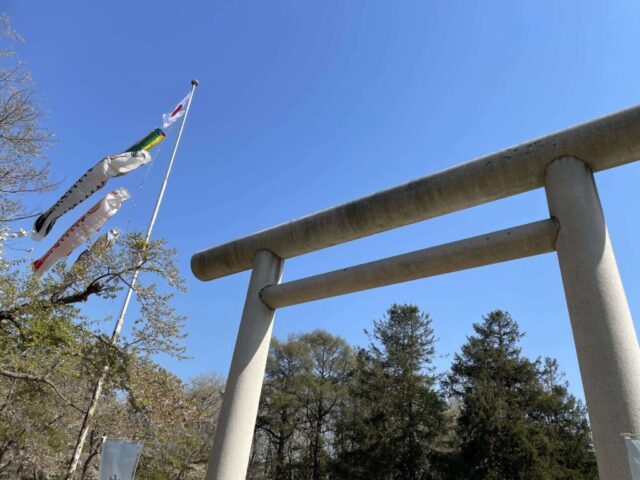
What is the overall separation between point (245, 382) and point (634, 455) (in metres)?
2.83

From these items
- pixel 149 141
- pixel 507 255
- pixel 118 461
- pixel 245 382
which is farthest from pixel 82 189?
pixel 507 255

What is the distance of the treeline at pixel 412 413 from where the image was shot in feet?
61.4

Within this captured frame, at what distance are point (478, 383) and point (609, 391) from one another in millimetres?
19925

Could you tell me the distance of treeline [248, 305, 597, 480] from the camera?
18703 millimetres

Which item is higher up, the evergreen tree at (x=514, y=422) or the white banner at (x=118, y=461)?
the evergreen tree at (x=514, y=422)

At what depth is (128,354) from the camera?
8.26m

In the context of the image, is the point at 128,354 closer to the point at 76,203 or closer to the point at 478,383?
the point at 76,203

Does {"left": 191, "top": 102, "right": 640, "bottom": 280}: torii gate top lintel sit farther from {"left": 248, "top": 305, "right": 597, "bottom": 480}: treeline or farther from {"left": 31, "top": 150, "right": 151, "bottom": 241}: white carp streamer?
{"left": 248, "top": 305, "right": 597, "bottom": 480}: treeline

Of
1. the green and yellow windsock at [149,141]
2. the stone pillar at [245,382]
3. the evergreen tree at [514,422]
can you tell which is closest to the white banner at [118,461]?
the stone pillar at [245,382]

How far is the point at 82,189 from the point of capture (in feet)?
31.8

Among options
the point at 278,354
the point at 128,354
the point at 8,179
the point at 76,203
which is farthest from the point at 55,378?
the point at 278,354

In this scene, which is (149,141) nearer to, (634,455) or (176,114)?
(176,114)

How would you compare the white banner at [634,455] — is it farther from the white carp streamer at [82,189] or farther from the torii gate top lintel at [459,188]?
the white carp streamer at [82,189]

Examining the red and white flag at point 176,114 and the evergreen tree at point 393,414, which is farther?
the evergreen tree at point 393,414
